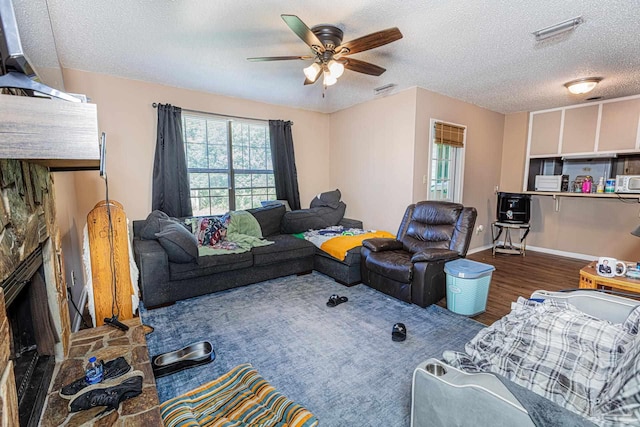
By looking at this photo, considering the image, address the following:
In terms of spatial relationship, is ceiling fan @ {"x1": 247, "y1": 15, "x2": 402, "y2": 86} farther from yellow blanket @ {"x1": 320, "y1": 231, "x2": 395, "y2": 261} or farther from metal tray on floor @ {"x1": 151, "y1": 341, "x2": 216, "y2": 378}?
metal tray on floor @ {"x1": 151, "y1": 341, "x2": 216, "y2": 378}

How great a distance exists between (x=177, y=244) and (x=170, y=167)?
4.60 ft

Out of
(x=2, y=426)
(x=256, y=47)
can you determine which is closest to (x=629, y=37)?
(x=256, y=47)

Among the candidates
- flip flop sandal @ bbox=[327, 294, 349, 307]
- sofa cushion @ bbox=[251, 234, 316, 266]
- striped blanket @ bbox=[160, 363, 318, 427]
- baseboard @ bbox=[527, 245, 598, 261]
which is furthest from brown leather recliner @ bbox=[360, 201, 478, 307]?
baseboard @ bbox=[527, 245, 598, 261]

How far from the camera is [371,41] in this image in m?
2.11

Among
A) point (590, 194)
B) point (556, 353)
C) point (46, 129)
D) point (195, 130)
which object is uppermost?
point (195, 130)

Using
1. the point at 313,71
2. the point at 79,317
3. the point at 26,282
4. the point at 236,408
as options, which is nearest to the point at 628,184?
the point at 313,71

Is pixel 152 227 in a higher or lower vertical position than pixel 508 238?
higher

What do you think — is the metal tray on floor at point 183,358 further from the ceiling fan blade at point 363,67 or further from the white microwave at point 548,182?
the white microwave at point 548,182

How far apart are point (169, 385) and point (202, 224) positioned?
207 cm

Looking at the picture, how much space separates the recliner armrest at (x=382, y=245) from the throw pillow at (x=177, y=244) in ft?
6.00

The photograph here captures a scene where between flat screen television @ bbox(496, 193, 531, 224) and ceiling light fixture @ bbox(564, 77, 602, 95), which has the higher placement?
ceiling light fixture @ bbox(564, 77, 602, 95)

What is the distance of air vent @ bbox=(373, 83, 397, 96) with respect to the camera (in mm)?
3762

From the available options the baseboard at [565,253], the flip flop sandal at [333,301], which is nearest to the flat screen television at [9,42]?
the flip flop sandal at [333,301]

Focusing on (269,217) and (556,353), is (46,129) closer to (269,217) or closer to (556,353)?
(556,353)
